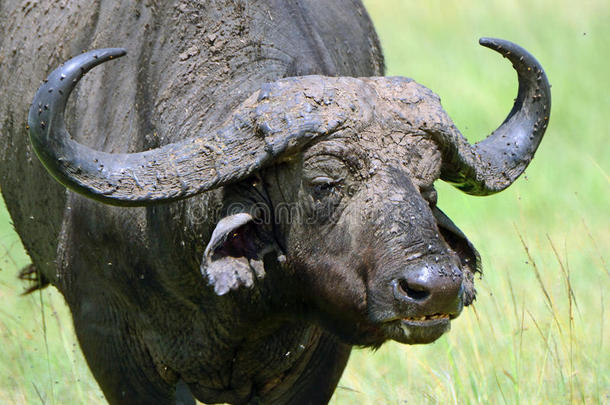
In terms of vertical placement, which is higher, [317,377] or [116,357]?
[116,357]

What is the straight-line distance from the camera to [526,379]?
20.7 feet

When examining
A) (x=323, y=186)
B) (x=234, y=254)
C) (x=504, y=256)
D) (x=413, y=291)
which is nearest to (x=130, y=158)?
(x=234, y=254)

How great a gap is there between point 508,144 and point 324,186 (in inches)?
40.7

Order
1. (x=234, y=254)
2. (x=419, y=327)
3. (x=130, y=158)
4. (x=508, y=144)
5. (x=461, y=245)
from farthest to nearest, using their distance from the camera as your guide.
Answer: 1. (x=508, y=144)
2. (x=461, y=245)
3. (x=234, y=254)
4. (x=130, y=158)
5. (x=419, y=327)

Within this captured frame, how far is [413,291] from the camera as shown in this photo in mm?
3969

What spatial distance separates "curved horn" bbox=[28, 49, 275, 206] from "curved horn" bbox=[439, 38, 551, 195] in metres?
0.84

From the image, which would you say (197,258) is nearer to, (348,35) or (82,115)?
(82,115)

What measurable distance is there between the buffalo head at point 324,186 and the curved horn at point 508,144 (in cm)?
3

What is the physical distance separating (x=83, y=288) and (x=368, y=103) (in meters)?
1.89

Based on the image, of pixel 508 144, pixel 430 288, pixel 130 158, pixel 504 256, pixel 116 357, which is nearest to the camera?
pixel 430 288

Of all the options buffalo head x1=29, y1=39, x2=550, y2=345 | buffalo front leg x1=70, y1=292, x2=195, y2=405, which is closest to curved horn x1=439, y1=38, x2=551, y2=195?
buffalo head x1=29, y1=39, x2=550, y2=345

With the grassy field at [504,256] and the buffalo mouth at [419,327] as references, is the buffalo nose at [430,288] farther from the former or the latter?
the grassy field at [504,256]

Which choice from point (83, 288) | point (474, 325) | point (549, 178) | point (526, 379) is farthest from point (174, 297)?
point (549, 178)

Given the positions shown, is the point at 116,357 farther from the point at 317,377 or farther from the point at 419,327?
the point at 419,327
